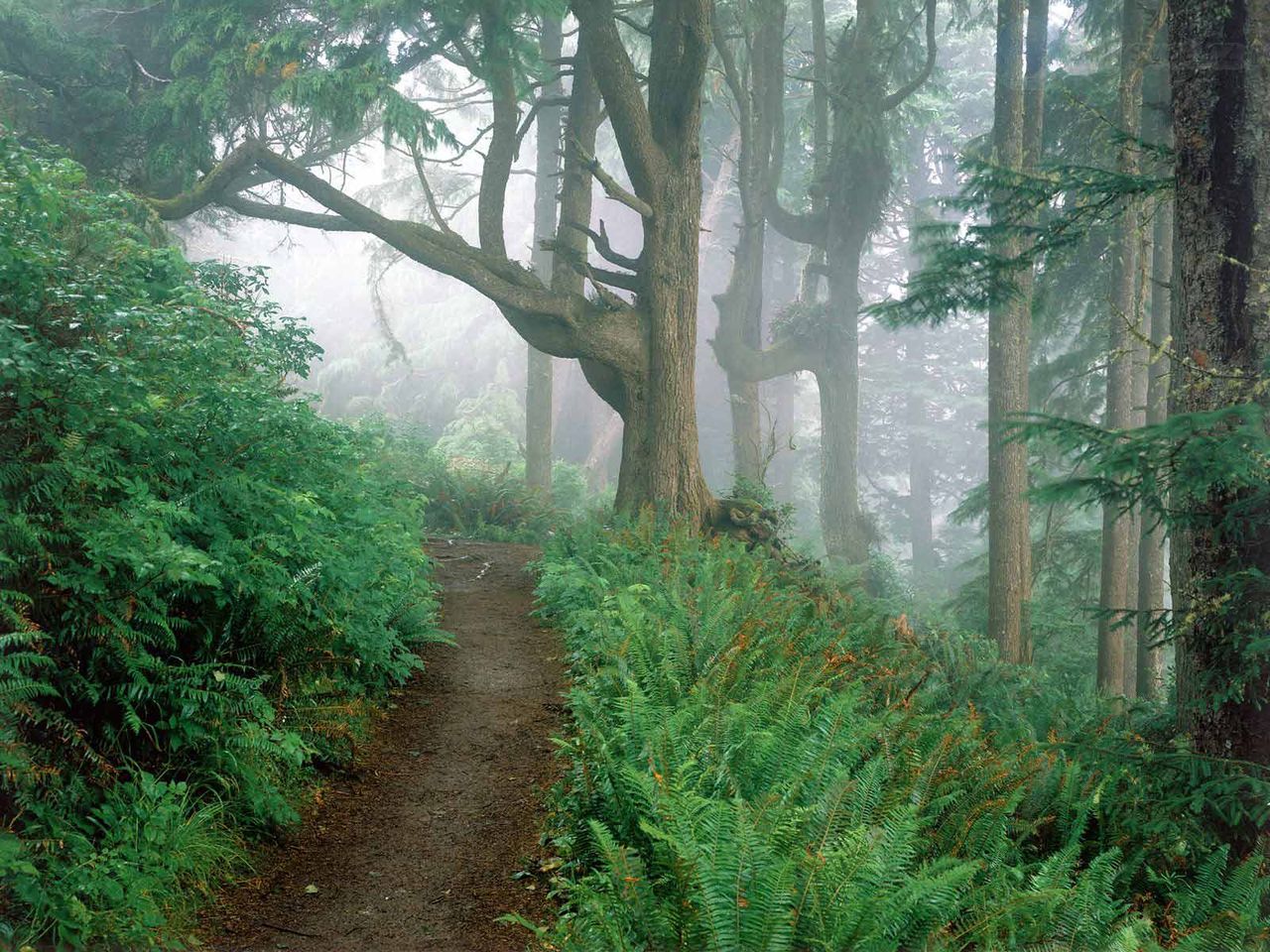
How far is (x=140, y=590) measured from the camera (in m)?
4.65

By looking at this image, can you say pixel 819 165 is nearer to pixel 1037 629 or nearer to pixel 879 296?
pixel 1037 629

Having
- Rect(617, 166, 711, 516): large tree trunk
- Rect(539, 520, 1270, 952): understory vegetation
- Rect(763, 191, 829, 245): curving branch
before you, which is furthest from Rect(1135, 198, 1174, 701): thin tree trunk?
Rect(763, 191, 829, 245): curving branch

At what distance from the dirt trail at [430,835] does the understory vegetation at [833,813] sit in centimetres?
34

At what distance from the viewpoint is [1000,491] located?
13.5m

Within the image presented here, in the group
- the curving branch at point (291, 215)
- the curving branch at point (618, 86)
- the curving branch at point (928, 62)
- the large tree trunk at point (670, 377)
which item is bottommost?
the large tree trunk at point (670, 377)

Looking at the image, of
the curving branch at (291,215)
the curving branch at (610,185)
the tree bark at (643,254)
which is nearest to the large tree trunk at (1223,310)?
the curving branch at (610,185)

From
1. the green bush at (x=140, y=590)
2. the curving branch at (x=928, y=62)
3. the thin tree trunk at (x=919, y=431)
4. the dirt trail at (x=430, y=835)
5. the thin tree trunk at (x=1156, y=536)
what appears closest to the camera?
the green bush at (x=140, y=590)

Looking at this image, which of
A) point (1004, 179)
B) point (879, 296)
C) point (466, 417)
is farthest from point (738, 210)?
point (1004, 179)

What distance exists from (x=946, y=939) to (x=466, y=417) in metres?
31.9

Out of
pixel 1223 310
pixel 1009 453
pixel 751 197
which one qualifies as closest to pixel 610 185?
pixel 1009 453

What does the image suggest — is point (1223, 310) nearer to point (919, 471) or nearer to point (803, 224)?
point (803, 224)

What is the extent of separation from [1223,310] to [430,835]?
18.8 feet

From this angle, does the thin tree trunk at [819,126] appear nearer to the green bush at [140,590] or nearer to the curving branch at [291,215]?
the curving branch at [291,215]

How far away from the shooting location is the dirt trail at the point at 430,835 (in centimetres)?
438
